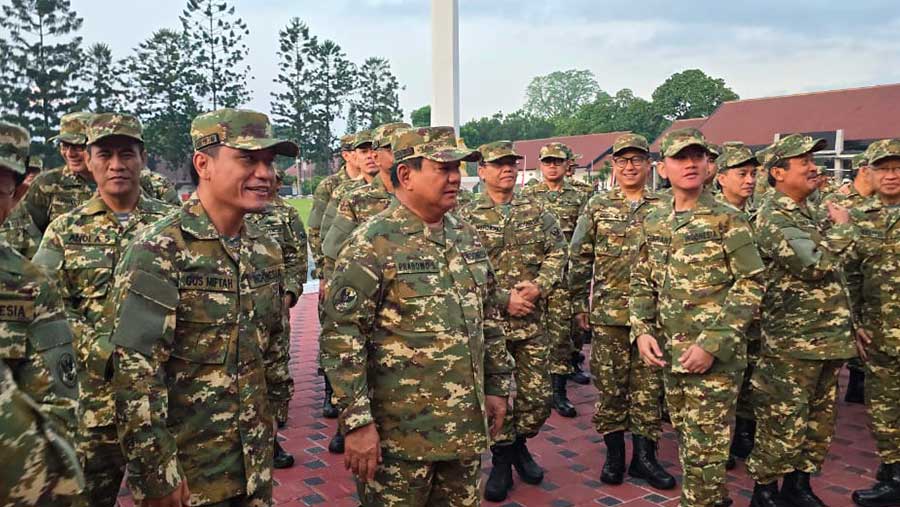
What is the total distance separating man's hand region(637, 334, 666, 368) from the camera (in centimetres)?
387

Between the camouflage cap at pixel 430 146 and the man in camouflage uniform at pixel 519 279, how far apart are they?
1.28 m

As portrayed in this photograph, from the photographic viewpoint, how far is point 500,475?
14.5 feet

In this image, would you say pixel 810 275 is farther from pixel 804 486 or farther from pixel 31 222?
pixel 31 222

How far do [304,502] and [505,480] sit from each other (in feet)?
4.07

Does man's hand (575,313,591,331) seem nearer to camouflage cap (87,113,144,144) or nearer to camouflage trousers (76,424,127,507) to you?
camouflage cap (87,113,144,144)

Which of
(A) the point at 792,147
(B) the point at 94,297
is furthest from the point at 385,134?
(A) the point at 792,147

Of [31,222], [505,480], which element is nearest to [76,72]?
[31,222]

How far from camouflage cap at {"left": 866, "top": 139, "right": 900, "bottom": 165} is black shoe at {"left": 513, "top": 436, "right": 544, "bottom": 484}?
3055 millimetres

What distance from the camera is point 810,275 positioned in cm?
404

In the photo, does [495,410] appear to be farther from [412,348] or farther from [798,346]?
[798,346]

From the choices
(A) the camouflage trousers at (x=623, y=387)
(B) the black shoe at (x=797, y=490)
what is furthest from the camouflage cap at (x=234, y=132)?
(B) the black shoe at (x=797, y=490)

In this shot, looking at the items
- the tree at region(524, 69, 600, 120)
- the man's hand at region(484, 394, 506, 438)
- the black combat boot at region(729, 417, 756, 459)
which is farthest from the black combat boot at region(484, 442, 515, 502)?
the tree at region(524, 69, 600, 120)

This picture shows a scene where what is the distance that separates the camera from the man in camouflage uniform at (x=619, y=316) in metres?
4.61

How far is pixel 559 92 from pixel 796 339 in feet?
325
